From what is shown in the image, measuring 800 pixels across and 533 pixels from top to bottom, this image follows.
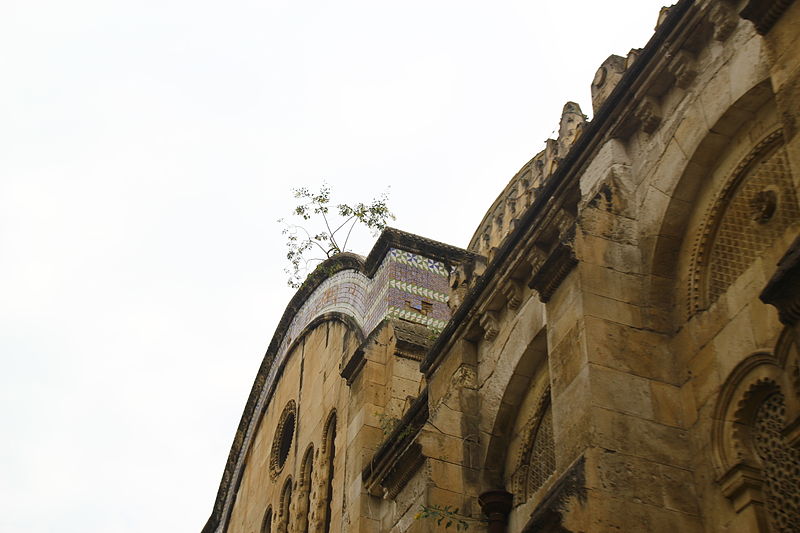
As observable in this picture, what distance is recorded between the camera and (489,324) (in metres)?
11.5

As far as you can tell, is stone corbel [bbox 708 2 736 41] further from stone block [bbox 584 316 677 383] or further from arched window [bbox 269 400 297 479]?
arched window [bbox 269 400 297 479]

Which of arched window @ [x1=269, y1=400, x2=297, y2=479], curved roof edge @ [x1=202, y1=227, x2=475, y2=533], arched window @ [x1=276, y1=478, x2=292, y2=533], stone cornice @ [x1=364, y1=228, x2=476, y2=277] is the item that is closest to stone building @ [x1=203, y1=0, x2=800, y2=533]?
curved roof edge @ [x1=202, y1=227, x2=475, y2=533]

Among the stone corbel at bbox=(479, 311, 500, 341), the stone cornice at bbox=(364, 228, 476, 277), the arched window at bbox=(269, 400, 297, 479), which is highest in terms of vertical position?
the stone cornice at bbox=(364, 228, 476, 277)

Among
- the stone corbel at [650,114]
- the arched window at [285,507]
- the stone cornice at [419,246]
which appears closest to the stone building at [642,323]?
the stone corbel at [650,114]

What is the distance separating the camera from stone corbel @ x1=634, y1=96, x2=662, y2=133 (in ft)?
30.2

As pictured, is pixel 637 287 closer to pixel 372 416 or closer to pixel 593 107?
pixel 593 107

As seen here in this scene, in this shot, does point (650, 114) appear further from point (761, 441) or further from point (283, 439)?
point (283, 439)

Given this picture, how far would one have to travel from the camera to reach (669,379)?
8188 mm

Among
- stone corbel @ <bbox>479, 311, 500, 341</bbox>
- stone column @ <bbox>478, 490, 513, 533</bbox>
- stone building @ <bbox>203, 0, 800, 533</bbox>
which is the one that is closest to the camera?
stone building @ <bbox>203, 0, 800, 533</bbox>

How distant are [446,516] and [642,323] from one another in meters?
3.06

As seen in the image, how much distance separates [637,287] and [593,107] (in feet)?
7.39

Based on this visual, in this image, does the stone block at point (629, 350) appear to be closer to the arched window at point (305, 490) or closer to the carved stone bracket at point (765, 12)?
the carved stone bracket at point (765, 12)

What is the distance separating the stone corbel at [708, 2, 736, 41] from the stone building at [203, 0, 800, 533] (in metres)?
Answer: 0.02

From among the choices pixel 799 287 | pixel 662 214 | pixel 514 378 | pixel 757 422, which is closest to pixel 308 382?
pixel 514 378
